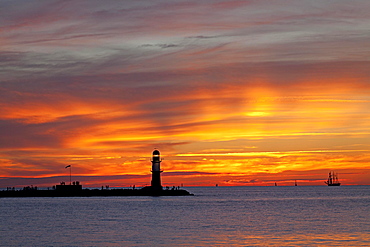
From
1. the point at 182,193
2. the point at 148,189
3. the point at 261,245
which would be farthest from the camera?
the point at 182,193

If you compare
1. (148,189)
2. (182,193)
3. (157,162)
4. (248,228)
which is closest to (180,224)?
(248,228)

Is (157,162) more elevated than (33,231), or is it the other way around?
(157,162)

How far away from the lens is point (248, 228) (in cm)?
6316

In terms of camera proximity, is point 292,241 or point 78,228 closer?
point 292,241

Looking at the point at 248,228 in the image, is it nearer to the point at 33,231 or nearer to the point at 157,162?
the point at 33,231

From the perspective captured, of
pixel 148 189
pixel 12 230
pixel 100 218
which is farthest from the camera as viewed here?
pixel 148 189

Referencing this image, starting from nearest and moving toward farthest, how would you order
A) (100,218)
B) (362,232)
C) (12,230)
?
(362,232), (12,230), (100,218)

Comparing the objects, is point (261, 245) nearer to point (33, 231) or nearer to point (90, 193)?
point (33, 231)

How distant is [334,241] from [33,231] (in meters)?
30.9

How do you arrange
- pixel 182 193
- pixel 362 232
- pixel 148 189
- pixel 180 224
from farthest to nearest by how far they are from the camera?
pixel 182 193 → pixel 148 189 → pixel 180 224 → pixel 362 232

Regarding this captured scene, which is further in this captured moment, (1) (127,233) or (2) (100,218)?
(2) (100,218)

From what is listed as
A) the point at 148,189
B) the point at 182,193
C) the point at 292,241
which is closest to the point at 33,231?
the point at 292,241

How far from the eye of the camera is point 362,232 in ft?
190

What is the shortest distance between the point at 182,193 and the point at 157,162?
46.4m
